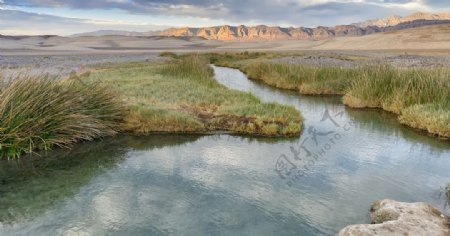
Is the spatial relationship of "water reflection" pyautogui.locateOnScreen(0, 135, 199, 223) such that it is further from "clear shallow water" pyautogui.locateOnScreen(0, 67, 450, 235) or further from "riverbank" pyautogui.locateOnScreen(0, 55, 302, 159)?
"riverbank" pyautogui.locateOnScreen(0, 55, 302, 159)

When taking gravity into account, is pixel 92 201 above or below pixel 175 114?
below

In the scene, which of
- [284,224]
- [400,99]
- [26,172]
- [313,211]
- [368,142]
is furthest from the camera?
[400,99]

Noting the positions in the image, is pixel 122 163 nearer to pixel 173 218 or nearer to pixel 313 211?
pixel 173 218

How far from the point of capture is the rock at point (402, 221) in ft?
17.3

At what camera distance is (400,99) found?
14602 mm

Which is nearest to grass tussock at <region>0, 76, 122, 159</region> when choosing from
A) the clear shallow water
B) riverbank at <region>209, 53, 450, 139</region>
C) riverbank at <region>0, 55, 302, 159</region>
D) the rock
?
riverbank at <region>0, 55, 302, 159</region>

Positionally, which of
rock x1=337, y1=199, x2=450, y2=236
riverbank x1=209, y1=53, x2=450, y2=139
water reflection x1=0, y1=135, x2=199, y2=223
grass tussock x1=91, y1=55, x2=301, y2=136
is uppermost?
riverbank x1=209, y1=53, x2=450, y2=139

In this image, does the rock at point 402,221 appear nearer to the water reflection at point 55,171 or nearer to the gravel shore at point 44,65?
the water reflection at point 55,171

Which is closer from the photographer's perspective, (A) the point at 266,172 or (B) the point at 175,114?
(A) the point at 266,172

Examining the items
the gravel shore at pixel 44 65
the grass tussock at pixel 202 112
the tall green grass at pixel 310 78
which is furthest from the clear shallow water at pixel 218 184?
the tall green grass at pixel 310 78

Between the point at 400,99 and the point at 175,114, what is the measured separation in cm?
808

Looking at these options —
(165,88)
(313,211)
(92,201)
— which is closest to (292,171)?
(313,211)

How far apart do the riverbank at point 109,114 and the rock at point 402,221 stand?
17.6 feet

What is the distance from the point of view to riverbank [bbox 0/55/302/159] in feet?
30.3
